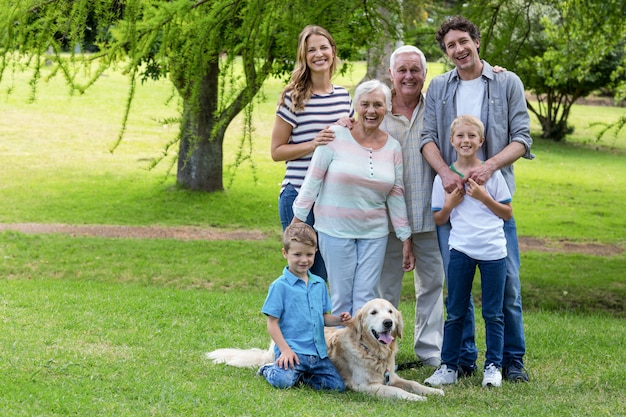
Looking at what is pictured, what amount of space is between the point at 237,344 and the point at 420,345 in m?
1.49

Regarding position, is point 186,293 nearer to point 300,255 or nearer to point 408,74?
point 300,255

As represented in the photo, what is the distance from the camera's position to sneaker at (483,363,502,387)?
566 centimetres

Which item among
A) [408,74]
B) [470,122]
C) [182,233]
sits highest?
[408,74]

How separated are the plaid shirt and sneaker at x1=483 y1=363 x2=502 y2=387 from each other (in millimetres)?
1018

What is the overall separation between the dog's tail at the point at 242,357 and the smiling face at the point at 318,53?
6.35ft

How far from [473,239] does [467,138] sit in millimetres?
650

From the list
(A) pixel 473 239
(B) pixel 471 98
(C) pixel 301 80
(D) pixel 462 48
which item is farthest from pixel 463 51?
(A) pixel 473 239

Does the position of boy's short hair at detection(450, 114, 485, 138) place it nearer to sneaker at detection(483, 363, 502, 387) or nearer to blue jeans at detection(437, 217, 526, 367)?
blue jeans at detection(437, 217, 526, 367)

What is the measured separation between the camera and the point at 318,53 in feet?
18.7

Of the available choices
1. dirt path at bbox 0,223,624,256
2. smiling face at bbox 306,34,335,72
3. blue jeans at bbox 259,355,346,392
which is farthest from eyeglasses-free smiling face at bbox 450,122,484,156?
dirt path at bbox 0,223,624,256

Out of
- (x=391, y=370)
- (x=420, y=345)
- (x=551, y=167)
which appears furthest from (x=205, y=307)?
(x=551, y=167)

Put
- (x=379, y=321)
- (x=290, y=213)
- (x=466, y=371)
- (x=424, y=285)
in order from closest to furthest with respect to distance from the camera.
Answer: (x=379, y=321) < (x=290, y=213) < (x=466, y=371) < (x=424, y=285)

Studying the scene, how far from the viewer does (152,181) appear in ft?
65.9

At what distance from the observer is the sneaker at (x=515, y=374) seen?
19.5 feet
